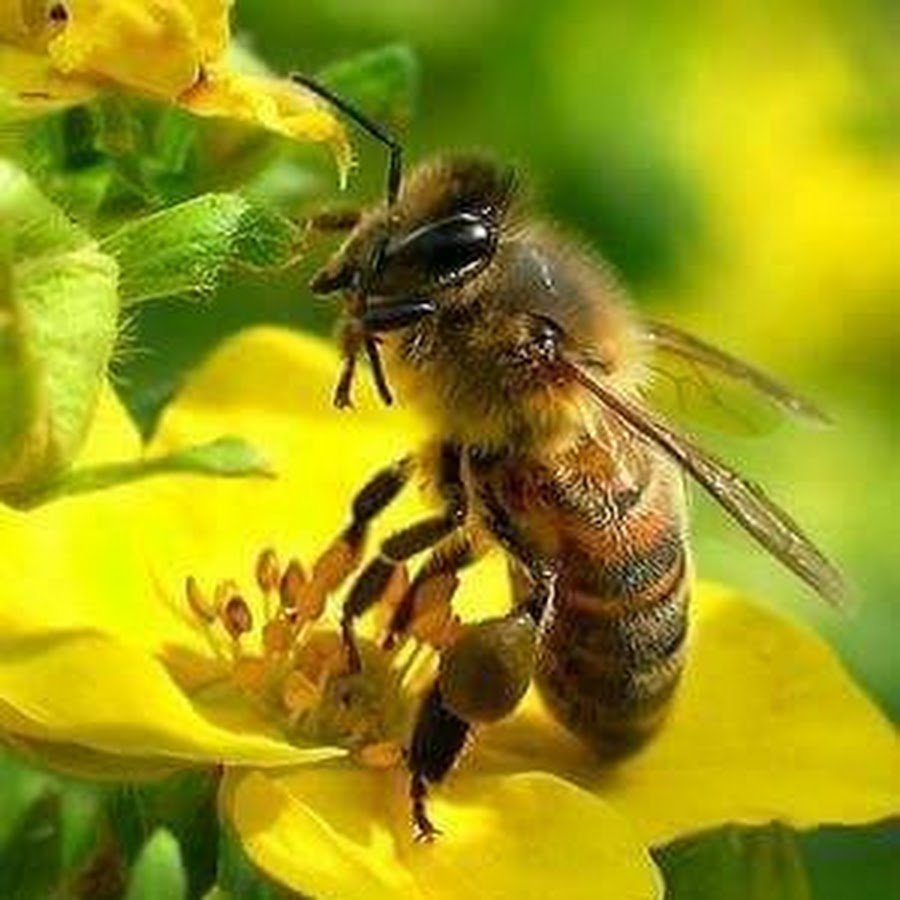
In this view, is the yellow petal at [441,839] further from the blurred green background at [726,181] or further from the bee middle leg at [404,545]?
the blurred green background at [726,181]

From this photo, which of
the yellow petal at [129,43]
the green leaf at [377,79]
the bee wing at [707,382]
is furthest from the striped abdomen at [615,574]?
the yellow petal at [129,43]

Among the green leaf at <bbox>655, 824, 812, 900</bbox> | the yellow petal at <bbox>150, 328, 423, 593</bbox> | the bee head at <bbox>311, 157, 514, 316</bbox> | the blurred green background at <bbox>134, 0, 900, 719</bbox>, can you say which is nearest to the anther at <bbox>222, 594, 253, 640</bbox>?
the yellow petal at <bbox>150, 328, 423, 593</bbox>

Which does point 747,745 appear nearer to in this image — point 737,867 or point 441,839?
point 737,867

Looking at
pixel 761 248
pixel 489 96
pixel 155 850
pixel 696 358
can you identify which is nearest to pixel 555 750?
pixel 696 358

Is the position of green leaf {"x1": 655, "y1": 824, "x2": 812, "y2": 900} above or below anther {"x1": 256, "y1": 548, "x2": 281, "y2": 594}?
above

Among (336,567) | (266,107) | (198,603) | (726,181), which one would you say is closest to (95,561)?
(198,603)

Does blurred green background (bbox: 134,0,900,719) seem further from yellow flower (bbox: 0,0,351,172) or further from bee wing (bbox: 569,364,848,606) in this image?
yellow flower (bbox: 0,0,351,172)
